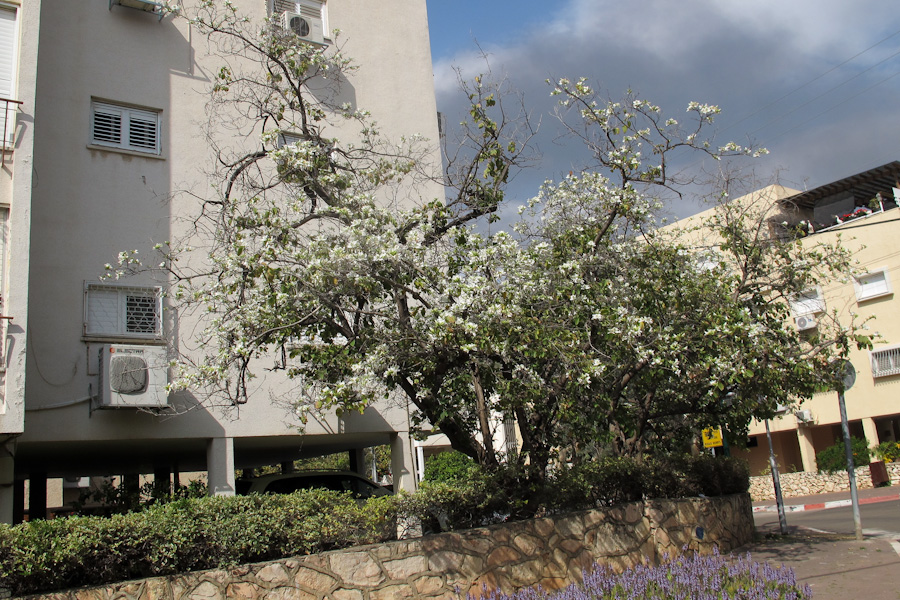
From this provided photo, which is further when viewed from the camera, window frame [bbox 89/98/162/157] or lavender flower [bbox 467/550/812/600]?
window frame [bbox 89/98/162/157]

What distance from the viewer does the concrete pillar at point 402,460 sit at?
12.0 m

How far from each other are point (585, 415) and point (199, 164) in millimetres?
7084

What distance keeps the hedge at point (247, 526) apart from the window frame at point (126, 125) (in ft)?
20.4

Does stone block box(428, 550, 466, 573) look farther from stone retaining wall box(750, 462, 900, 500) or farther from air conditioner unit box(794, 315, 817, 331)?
air conditioner unit box(794, 315, 817, 331)

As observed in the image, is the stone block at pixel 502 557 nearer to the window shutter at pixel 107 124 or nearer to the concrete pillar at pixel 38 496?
the window shutter at pixel 107 124

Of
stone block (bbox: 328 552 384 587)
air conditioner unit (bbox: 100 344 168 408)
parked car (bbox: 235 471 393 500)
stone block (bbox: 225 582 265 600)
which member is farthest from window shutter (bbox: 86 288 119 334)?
stone block (bbox: 328 552 384 587)

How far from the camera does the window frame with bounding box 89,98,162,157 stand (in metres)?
11.0

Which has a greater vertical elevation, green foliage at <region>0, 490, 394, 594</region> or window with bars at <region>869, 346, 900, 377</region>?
window with bars at <region>869, 346, 900, 377</region>

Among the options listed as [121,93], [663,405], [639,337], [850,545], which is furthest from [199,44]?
[850,545]

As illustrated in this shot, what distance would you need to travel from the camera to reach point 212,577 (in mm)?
6266

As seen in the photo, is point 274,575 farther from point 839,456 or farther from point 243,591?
point 839,456

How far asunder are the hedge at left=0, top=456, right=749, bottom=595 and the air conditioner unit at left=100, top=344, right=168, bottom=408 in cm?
303

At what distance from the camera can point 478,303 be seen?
7.24 metres

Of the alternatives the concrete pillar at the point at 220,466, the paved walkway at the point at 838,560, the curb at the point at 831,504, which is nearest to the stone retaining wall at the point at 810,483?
the curb at the point at 831,504
